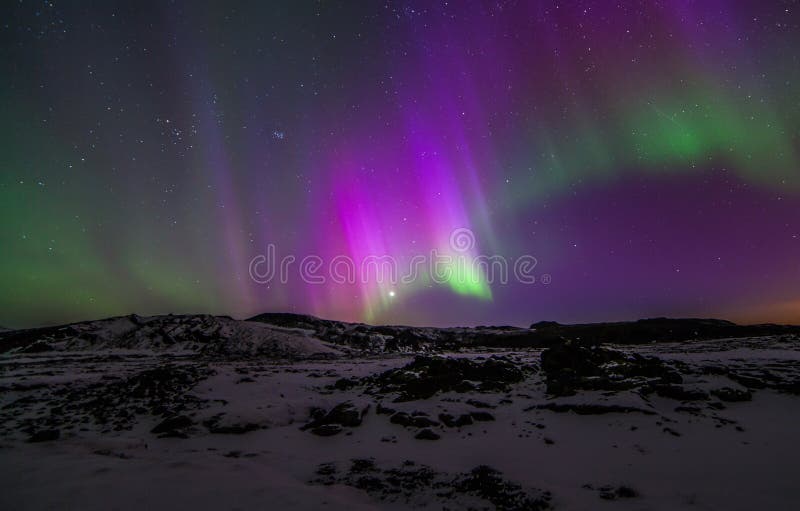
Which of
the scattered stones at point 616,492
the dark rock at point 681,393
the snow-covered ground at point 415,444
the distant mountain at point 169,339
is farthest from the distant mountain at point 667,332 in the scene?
the scattered stones at point 616,492

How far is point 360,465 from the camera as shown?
9.73 metres

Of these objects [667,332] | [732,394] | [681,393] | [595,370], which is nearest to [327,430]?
[595,370]

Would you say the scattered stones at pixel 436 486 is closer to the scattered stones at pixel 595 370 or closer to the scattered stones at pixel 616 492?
the scattered stones at pixel 616 492

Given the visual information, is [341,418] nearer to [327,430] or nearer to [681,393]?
[327,430]

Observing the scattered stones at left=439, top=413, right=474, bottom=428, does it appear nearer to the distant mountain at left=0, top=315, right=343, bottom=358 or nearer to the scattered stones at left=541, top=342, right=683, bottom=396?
the scattered stones at left=541, top=342, right=683, bottom=396

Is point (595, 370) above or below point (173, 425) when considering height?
above

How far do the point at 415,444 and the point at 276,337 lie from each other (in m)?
52.0

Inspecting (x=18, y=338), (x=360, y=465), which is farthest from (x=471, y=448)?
(x=18, y=338)

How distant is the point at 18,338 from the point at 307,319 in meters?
49.6

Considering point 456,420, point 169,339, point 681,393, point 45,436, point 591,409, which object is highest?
point 681,393

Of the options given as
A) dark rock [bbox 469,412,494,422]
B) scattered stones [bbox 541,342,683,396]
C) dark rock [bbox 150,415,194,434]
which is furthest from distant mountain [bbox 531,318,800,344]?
dark rock [bbox 150,415,194,434]

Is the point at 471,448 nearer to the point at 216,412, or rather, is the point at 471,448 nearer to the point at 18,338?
the point at 216,412

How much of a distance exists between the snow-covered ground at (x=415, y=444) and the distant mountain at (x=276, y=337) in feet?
102

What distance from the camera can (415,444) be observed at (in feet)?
37.2
